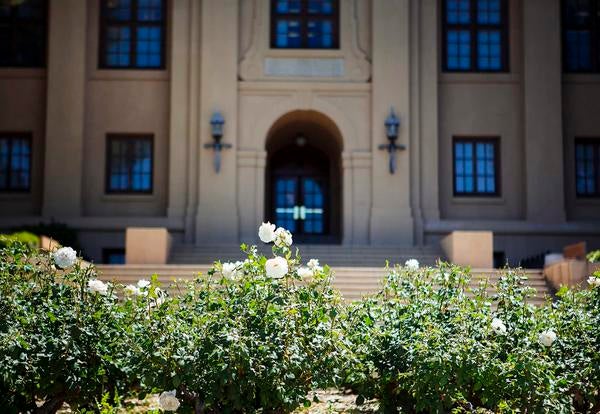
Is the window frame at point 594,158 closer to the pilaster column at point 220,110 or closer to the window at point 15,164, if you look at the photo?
the pilaster column at point 220,110

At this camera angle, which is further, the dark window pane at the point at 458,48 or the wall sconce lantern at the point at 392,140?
the dark window pane at the point at 458,48

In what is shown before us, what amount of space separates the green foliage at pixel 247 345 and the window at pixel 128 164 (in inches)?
669

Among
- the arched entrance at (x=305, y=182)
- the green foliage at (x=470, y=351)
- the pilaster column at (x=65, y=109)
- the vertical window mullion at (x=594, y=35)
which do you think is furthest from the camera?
the arched entrance at (x=305, y=182)

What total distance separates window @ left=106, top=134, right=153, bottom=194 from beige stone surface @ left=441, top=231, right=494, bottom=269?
Answer: 8.92 meters

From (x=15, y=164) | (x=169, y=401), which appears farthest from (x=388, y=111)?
(x=169, y=401)

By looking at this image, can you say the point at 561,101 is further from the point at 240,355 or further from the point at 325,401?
the point at 240,355

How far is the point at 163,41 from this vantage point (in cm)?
2594

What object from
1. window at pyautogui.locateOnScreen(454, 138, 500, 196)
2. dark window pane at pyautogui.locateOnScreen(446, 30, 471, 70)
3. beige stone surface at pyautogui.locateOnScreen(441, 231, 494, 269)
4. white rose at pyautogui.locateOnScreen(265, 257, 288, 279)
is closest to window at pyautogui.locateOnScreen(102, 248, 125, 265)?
beige stone surface at pyautogui.locateOnScreen(441, 231, 494, 269)

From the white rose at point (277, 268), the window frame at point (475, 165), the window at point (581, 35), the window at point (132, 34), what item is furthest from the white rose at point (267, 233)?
the window at point (581, 35)

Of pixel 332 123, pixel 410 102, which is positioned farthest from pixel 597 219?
pixel 332 123

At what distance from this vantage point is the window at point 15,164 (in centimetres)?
2562

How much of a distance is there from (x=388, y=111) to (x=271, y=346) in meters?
17.1

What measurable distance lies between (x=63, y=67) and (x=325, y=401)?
55.8 feet

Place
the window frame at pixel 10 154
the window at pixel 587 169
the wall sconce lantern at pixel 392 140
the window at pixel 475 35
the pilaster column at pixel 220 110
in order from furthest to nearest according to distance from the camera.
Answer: the window at pixel 475 35, the window at pixel 587 169, the window frame at pixel 10 154, the wall sconce lantern at pixel 392 140, the pilaster column at pixel 220 110
